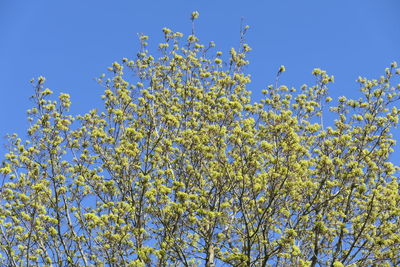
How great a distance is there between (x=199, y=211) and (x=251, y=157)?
190cm

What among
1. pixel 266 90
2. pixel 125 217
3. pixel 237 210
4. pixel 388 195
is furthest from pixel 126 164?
pixel 388 195

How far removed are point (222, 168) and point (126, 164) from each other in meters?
3.00

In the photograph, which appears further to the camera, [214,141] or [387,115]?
[387,115]

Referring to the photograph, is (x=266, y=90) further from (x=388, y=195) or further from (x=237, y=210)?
(x=388, y=195)

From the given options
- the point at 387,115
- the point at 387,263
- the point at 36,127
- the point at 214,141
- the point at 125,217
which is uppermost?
the point at 36,127

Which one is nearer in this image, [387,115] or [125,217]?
[125,217]

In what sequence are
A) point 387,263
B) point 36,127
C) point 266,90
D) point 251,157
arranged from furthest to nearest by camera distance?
point 36,127 < point 266,90 < point 387,263 < point 251,157

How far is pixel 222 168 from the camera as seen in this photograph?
41.4ft

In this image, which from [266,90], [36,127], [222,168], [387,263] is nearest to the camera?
[222,168]

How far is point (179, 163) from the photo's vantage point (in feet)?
47.9

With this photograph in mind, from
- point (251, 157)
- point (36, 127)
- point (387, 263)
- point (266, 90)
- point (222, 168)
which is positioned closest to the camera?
point (251, 157)

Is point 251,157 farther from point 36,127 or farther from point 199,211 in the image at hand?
point 36,127

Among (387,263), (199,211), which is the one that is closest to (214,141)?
(199,211)

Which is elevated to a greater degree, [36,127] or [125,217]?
[36,127]
